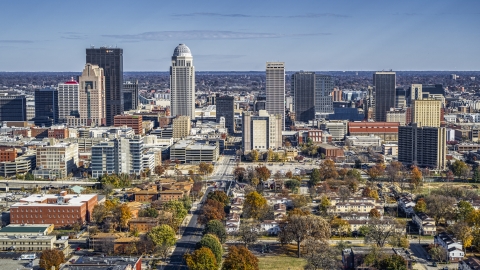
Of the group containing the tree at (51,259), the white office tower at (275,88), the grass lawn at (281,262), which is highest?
the white office tower at (275,88)

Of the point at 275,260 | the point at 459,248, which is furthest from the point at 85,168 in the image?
the point at 459,248

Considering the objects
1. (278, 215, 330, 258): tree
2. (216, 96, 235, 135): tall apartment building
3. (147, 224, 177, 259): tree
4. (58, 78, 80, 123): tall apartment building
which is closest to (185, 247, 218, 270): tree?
(147, 224, 177, 259): tree

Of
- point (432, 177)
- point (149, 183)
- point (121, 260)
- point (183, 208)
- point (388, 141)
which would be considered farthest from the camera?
point (388, 141)

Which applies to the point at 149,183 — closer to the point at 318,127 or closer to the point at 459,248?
the point at 459,248

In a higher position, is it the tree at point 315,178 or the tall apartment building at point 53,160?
the tall apartment building at point 53,160

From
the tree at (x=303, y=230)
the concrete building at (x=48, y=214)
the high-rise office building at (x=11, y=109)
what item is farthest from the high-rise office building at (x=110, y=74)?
the tree at (x=303, y=230)

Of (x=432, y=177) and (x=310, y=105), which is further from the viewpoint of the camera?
(x=310, y=105)

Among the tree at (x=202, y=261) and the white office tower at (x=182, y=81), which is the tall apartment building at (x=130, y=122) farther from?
the tree at (x=202, y=261)

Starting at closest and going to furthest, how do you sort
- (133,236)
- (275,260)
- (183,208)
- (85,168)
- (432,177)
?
1. (275,260)
2. (133,236)
3. (183,208)
4. (432,177)
5. (85,168)
